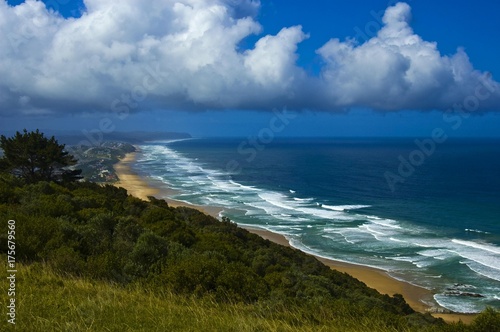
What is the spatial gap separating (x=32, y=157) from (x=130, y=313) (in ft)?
105

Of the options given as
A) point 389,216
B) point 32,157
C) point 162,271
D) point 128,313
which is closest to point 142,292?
point 128,313

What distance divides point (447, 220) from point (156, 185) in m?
49.5

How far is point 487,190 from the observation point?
237ft

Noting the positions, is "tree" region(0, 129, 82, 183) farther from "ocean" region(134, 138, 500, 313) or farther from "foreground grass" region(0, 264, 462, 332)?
"foreground grass" region(0, 264, 462, 332)

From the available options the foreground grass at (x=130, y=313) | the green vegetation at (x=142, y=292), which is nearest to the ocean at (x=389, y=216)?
the green vegetation at (x=142, y=292)

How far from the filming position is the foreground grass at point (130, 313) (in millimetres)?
5492

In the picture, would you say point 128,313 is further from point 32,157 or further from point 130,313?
point 32,157

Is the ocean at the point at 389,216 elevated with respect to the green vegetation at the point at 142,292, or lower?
elevated

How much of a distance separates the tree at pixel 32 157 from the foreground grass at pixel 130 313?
2856 cm

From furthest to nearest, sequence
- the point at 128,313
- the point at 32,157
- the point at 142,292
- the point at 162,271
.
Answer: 1. the point at 32,157
2. the point at 162,271
3. the point at 142,292
4. the point at 128,313

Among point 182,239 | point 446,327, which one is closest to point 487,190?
point 182,239

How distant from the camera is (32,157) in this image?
33781mm

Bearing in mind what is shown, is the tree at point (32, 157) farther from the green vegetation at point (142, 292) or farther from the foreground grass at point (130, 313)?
the foreground grass at point (130, 313)

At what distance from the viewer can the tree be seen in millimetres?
33344
